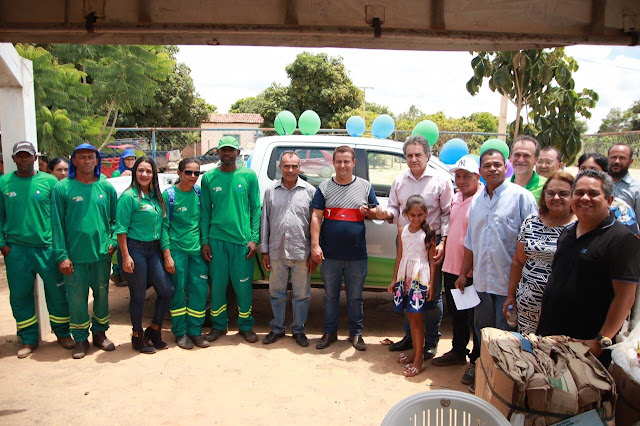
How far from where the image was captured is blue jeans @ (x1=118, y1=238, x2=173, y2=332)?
181 inches

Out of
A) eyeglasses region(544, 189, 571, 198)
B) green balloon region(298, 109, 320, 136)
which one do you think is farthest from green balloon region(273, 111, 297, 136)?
eyeglasses region(544, 189, 571, 198)

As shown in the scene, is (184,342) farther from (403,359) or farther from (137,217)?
(403,359)

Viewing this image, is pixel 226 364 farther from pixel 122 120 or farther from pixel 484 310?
pixel 122 120

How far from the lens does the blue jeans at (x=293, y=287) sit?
4996 millimetres

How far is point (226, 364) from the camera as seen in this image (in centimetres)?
456

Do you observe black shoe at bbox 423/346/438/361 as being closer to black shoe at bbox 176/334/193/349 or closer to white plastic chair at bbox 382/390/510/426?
black shoe at bbox 176/334/193/349

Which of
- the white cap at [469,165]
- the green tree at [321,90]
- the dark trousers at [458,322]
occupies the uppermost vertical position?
the green tree at [321,90]

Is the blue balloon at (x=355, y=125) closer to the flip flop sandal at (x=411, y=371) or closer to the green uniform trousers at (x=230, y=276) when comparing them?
the green uniform trousers at (x=230, y=276)

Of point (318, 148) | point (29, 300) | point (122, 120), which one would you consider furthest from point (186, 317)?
point (122, 120)

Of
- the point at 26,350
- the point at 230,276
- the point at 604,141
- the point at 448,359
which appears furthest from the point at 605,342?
the point at 604,141

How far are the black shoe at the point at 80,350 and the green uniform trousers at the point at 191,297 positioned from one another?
0.82 m

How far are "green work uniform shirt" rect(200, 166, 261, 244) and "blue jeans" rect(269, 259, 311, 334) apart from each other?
391 mm

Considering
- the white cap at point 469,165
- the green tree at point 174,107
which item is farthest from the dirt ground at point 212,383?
the green tree at point 174,107

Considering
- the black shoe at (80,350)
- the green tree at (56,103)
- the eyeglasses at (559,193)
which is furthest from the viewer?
the green tree at (56,103)
